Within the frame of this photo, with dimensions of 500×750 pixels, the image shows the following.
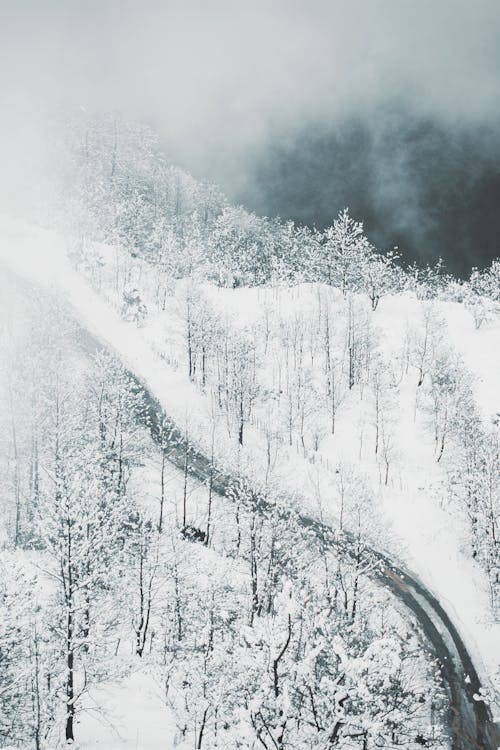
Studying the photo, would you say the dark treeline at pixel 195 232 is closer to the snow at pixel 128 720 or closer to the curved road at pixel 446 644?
the curved road at pixel 446 644

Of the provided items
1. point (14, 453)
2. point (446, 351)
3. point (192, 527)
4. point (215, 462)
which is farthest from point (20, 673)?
point (446, 351)

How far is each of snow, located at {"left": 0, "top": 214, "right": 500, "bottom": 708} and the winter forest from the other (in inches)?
12.8

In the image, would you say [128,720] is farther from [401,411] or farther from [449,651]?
[401,411]

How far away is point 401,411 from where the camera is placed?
215ft

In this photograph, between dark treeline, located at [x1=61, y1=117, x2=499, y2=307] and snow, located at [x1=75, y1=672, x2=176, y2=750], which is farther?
dark treeline, located at [x1=61, y1=117, x2=499, y2=307]

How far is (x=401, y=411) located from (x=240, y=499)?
3425 centimetres

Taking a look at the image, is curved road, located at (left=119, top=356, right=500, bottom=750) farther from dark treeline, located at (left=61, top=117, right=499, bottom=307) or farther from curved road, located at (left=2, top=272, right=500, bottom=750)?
dark treeline, located at (left=61, top=117, right=499, bottom=307)

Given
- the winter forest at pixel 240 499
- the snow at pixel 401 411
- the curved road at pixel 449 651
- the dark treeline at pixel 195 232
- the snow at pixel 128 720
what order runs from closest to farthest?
1. the winter forest at pixel 240 499
2. the snow at pixel 128 720
3. the curved road at pixel 449 651
4. the snow at pixel 401 411
5. the dark treeline at pixel 195 232

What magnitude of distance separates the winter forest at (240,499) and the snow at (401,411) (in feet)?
1.07

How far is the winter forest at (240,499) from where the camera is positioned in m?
19.6

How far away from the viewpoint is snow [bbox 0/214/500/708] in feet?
116

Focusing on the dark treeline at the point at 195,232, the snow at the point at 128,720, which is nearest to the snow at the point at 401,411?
the snow at the point at 128,720

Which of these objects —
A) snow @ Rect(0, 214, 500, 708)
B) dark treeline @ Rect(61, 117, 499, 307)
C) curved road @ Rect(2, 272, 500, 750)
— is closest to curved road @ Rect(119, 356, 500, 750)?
curved road @ Rect(2, 272, 500, 750)

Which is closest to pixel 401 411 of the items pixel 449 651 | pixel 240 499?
pixel 240 499
